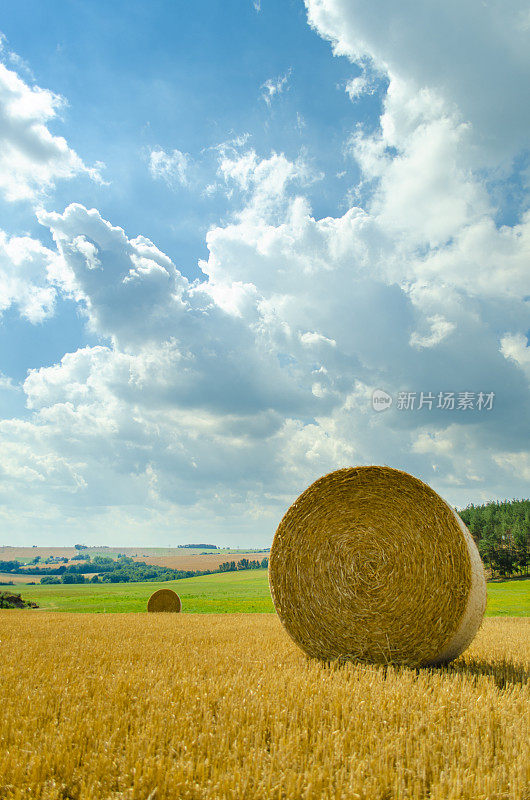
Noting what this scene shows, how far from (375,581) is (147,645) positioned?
136 inches

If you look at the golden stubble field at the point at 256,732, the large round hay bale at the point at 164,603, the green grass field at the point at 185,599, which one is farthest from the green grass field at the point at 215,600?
the golden stubble field at the point at 256,732

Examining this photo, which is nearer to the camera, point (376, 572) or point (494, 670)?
point (494, 670)

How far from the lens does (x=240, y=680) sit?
459cm

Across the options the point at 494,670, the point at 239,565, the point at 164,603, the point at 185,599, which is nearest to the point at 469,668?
the point at 494,670

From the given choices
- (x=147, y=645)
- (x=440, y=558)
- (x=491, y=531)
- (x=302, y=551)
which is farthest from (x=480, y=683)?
(x=491, y=531)

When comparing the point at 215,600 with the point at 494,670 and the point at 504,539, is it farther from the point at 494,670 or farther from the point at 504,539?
the point at 504,539

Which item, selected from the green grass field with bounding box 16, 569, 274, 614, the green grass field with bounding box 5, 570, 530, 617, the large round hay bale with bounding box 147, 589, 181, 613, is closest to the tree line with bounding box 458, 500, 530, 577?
the green grass field with bounding box 5, 570, 530, 617

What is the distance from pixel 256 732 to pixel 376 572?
332 centimetres

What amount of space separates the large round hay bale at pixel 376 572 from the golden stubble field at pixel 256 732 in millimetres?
620

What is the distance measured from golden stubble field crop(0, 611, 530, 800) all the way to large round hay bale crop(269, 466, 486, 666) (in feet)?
2.03

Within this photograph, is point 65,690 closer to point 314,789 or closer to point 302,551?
point 314,789

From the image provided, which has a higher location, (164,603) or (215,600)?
(164,603)

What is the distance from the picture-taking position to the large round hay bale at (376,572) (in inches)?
227

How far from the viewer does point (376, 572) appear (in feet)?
20.3
